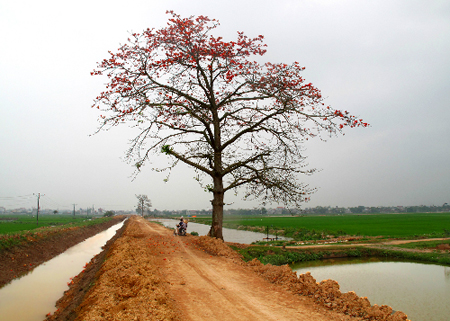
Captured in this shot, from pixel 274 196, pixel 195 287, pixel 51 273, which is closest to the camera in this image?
pixel 195 287

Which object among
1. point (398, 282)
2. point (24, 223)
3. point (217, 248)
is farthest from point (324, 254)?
point (24, 223)

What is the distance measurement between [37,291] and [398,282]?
1454 centimetres

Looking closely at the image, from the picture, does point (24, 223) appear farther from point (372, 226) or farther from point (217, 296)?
point (372, 226)

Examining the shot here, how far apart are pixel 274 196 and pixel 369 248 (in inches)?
418

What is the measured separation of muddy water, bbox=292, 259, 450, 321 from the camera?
800cm

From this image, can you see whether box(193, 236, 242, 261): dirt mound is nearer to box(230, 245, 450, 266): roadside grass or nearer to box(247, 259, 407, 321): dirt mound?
box(230, 245, 450, 266): roadside grass

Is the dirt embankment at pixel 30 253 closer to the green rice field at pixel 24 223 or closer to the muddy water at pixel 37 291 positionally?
the muddy water at pixel 37 291

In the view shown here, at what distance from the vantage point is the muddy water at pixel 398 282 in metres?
8.00

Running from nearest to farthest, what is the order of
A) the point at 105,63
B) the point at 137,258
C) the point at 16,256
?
1. the point at 137,258
2. the point at 105,63
3. the point at 16,256

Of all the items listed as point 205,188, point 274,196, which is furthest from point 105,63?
point 274,196

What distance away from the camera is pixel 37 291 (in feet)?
36.8

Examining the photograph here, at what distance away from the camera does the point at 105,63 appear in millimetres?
11734

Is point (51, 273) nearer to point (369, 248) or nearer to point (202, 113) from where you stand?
point (202, 113)

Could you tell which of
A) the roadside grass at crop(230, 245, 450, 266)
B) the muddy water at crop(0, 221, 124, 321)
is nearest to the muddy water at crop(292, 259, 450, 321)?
the roadside grass at crop(230, 245, 450, 266)
